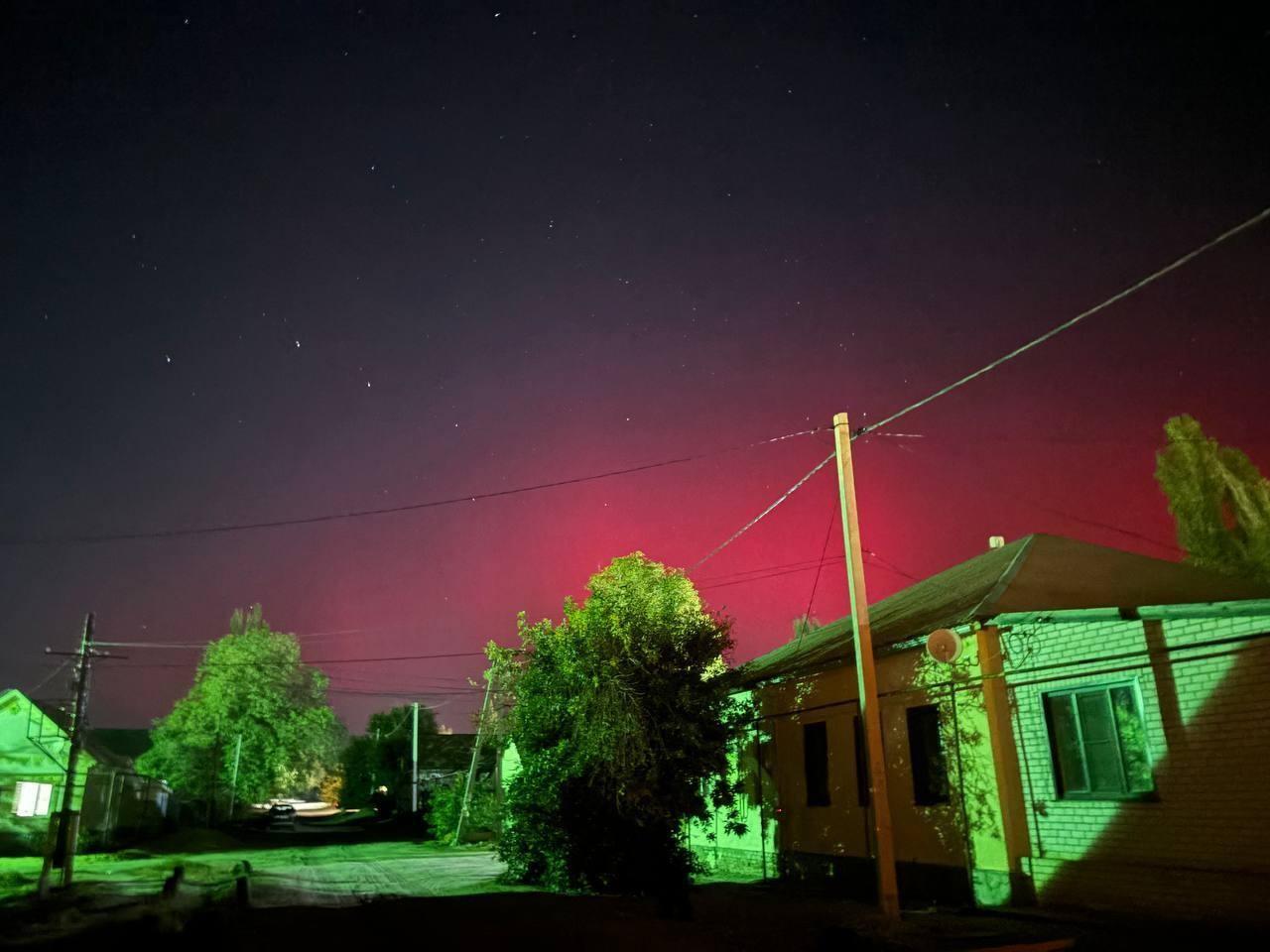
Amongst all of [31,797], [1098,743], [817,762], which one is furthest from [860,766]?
[31,797]

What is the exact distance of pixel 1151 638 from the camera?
39.5 feet

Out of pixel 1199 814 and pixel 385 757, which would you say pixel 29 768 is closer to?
pixel 385 757

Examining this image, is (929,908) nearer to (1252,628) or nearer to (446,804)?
(1252,628)

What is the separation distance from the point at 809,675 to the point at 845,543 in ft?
22.3

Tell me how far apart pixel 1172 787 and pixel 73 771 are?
25.9 metres

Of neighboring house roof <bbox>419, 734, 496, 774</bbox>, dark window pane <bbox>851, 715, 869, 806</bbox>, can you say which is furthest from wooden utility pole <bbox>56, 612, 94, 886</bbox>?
neighboring house roof <bbox>419, 734, 496, 774</bbox>

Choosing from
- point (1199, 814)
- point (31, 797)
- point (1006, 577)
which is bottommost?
point (31, 797)

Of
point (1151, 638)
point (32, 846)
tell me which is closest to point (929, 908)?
point (1151, 638)

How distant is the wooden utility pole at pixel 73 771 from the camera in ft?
73.9

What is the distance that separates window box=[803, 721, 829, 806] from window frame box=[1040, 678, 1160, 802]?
20.2 feet

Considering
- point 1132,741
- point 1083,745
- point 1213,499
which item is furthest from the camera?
point 1213,499

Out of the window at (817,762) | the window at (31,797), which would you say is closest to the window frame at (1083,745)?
the window at (817,762)

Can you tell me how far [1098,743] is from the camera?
12.4m

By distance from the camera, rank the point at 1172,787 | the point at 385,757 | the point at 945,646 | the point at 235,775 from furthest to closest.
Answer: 1. the point at 385,757
2. the point at 235,775
3. the point at 945,646
4. the point at 1172,787
